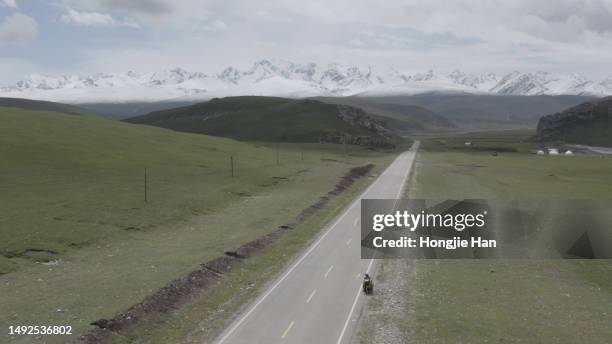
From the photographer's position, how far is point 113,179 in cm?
8944

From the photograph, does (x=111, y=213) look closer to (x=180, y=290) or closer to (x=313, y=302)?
(x=180, y=290)

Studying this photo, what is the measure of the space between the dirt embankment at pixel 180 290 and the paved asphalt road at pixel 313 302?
5.14 m

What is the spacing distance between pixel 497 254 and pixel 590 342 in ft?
69.9

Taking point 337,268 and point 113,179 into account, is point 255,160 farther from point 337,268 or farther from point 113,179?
point 337,268

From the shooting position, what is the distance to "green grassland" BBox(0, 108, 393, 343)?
38938mm

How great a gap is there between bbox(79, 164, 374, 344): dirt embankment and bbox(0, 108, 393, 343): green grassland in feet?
2.77

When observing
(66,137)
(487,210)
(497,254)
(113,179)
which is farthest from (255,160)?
(497,254)

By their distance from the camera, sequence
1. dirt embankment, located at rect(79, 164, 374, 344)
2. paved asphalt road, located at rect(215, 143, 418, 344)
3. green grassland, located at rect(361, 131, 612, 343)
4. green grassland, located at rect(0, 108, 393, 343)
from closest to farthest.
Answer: dirt embankment, located at rect(79, 164, 374, 344), green grassland, located at rect(361, 131, 612, 343), paved asphalt road, located at rect(215, 143, 418, 344), green grassland, located at rect(0, 108, 393, 343)

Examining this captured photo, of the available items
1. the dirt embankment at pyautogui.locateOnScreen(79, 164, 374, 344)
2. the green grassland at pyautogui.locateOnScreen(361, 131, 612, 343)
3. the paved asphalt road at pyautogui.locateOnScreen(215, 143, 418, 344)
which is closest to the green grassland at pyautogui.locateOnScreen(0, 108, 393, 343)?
the dirt embankment at pyautogui.locateOnScreen(79, 164, 374, 344)

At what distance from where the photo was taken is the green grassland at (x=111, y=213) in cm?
3894

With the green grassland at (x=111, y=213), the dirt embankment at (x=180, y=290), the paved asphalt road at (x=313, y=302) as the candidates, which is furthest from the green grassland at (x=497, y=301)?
the dirt embankment at (x=180, y=290)

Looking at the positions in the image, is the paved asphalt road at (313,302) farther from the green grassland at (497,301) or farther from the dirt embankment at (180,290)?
the dirt embankment at (180,290)

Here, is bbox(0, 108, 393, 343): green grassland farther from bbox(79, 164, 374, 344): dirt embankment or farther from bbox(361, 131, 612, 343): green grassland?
bbox(361, 131, 612, 343): green grassland

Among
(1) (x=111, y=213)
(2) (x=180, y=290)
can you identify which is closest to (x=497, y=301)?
(2) (x=180, y=290)
